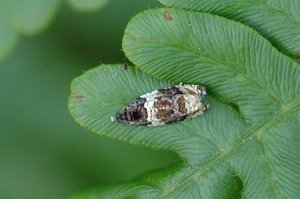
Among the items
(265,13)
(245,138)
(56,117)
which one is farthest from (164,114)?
(56,117)

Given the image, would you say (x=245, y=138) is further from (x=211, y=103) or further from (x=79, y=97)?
(x=79, y=97)

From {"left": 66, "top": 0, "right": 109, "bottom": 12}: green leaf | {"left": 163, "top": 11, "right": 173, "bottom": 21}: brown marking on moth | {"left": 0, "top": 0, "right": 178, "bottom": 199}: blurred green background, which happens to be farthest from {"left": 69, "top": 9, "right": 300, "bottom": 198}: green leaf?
{"left": 0, "top": 0, "right": 178, "bottom": 199}: blurred green background

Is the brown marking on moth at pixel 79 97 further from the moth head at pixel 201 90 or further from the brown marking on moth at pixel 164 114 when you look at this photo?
the moth head at pixel 201 90

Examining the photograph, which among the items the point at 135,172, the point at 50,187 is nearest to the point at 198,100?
the point at 135,172

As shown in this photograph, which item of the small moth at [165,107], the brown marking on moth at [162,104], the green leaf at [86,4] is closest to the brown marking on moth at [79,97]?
the small moth at [165,107]

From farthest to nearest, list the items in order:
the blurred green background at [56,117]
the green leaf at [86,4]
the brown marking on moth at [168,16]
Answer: the blurred green background at [56,117], the green leaf at [86,4], the brown marking on moth at [168,16]
